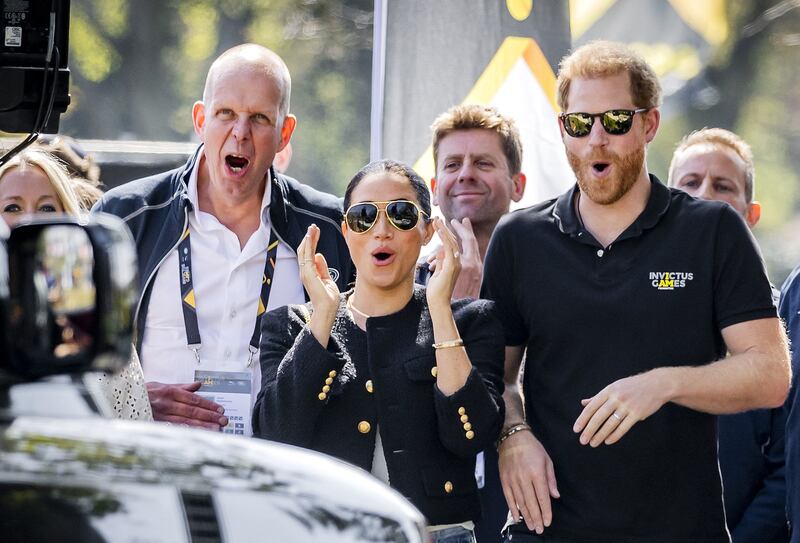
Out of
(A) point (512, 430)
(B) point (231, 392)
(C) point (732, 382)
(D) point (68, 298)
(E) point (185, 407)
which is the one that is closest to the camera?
(D) point (68, 298)

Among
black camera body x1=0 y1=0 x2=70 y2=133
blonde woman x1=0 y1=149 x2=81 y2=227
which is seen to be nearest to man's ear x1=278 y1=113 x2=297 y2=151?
blonde woman x1=0 y1=149 x2=81 y2=227

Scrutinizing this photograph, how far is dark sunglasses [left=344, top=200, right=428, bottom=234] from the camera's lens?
15.1ft

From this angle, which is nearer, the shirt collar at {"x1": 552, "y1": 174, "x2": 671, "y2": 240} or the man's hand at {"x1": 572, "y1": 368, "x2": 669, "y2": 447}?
the man's hand at {"x1": 572, "y1": 368, "x2": 669, "y2": 447}

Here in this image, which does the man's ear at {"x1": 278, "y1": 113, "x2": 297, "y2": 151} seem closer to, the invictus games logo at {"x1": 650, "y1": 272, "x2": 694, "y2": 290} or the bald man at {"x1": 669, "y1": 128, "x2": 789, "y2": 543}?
the bald man at {"x1": 669, "y1": 128, "x2": 789, "y2": 543}

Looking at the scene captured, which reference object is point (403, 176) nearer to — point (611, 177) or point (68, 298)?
point (611, 177)

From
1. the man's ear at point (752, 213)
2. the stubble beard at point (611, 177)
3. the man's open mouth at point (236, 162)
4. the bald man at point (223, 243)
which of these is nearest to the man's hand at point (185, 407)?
the bald man at point (223, 243)

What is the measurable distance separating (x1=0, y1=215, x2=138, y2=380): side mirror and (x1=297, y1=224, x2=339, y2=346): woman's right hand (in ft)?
6.38

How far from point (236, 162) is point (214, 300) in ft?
1.79

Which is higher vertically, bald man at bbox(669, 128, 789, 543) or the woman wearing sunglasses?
the woman wearing sunglasses

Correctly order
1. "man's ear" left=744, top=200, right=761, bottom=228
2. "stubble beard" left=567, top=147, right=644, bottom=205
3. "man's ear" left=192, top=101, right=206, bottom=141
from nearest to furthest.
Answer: "stubble beard" left=567, top=147, right=644, bottom=205 < "man's ear" left=192, top=101, right=206, bottom=141 < "man's ear" left=744, top=200, right=761, bottom=228

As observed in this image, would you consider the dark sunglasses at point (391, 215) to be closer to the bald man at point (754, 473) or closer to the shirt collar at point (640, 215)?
the shirt collar at point (640, 215)

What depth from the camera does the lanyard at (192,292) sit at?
5254 mm

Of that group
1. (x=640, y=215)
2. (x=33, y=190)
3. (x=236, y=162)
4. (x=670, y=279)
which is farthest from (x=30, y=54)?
(x=670, y=279)

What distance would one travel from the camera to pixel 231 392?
5180mm
